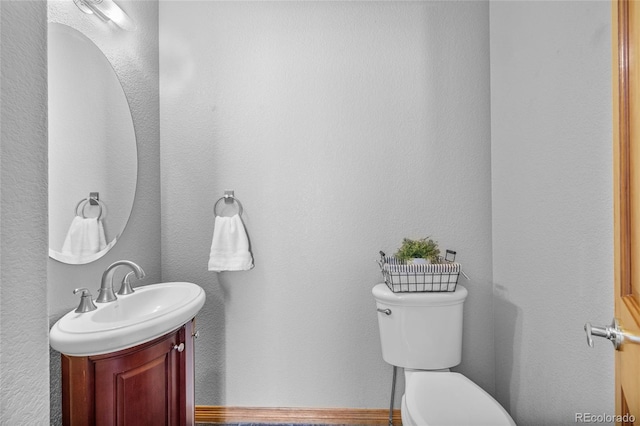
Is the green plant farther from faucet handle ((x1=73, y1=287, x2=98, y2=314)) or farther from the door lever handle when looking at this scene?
faucet handle ((x1=73, y1=287, x2=98, y2=314))

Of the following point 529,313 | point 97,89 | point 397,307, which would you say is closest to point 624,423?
point 529,313

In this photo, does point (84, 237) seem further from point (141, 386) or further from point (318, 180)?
point (318, 180)

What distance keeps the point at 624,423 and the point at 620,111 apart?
620 millimetres

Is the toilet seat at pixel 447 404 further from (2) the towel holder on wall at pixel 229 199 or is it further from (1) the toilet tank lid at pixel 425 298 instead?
(2) the towel holder on wall at pixel 229 199

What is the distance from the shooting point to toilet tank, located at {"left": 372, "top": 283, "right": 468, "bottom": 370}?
1.52 metres

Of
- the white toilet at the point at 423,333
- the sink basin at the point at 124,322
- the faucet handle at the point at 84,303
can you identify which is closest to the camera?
the sink basin at the point at 124,322

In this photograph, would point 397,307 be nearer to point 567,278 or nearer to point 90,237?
point 567,278

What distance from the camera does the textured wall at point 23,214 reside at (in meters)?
0.46

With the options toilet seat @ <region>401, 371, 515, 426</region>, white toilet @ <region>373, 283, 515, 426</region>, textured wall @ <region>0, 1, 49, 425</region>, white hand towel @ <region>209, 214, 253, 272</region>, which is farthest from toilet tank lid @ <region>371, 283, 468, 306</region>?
textured wall @ <region>0, 1, 49, 425</region>

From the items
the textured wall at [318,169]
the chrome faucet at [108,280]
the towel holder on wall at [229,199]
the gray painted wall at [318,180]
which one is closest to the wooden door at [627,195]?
Result: the gray painted wall at [318,180]

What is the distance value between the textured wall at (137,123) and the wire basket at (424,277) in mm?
1228

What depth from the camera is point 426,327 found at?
1518 millimetres

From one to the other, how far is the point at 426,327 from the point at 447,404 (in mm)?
315

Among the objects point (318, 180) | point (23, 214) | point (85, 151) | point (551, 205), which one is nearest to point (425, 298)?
point (551, 205)
